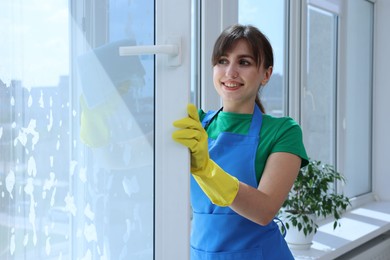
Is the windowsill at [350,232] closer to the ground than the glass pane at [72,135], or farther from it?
closer to the ground

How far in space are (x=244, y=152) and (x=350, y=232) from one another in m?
1.81

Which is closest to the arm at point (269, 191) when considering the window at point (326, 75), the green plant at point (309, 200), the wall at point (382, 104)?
the green plant at point (309, 200)

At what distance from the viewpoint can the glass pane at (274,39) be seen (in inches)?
108

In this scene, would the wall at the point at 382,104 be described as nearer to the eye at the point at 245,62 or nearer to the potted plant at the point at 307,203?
the potted plant at the point at 307,203

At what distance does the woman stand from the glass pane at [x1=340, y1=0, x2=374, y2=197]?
2.28 metres

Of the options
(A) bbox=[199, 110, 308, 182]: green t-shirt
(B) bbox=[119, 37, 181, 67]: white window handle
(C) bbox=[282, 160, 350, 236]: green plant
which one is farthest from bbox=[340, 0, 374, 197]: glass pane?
(B) bbox=[119, 37, 181, 67]: white window handle

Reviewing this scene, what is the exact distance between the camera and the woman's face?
1426 millimetres

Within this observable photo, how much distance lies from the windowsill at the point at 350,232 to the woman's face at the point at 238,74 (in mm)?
1225

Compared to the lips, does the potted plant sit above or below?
below

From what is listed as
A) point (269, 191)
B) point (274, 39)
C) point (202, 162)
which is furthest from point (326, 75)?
point (202, 162)

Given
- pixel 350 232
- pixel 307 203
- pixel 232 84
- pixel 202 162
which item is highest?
pixel 232 84

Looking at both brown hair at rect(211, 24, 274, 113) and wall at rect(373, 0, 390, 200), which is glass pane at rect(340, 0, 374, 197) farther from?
brown hair at rect(211, 24, 274, 113)

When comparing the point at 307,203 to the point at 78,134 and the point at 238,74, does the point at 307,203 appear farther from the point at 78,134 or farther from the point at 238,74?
the point at 78,134

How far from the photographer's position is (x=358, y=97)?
394 cm
